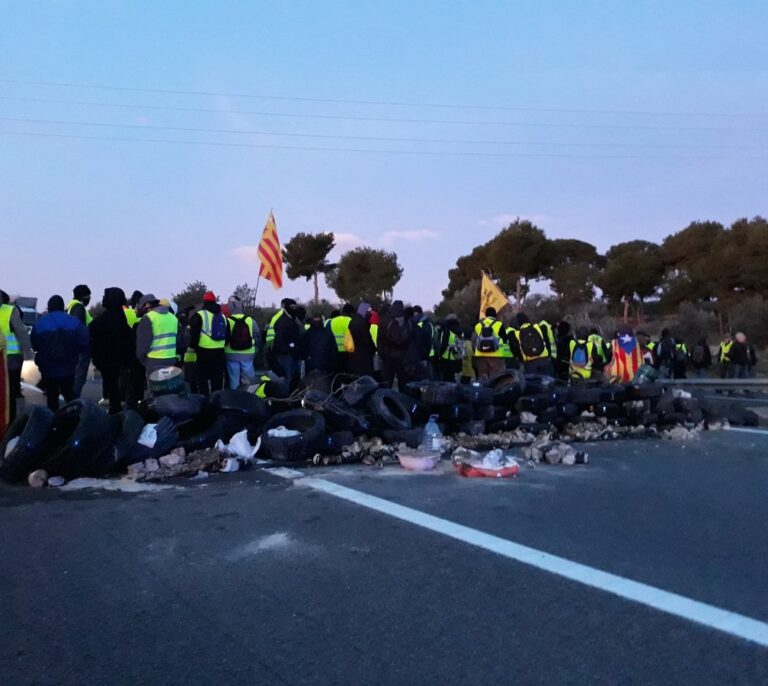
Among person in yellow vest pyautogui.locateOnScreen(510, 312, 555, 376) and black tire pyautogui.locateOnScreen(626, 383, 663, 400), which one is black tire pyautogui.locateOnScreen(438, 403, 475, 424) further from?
person in yellow vest pyautogui.locateOnScreen(510, 312, 555, 376)

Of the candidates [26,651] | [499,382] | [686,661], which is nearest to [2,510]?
[26,651]

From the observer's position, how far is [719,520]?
21.2 feet

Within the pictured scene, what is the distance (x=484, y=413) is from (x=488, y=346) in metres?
4.65

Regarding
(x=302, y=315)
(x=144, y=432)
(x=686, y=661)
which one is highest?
(x=302, y=315)

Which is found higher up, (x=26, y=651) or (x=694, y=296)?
(x=694, y=296)

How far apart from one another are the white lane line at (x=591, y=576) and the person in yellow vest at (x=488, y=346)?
317 inches

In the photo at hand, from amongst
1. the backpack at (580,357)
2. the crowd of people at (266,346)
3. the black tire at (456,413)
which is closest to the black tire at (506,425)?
the black tire at (456,413)

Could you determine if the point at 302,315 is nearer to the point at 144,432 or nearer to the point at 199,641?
the point at 144,432

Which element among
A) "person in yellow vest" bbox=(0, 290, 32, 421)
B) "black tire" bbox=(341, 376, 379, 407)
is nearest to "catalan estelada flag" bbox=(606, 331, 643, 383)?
"black tire" bbox=(341, 376, 379, 407)

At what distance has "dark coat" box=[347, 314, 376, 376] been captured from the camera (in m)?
13.2

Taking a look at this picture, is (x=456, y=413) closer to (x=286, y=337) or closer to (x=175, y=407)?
(x=175, y=407)

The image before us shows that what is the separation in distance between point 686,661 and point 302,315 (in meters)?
10.8

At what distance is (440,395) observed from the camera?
9984 millimetres

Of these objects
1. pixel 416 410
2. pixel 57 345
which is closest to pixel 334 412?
pixel 416 410
